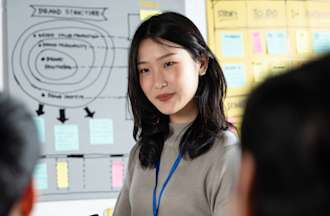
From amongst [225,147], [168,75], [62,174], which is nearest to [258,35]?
[62,174]

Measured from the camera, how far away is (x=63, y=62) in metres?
2.65

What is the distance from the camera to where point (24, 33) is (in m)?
2.58

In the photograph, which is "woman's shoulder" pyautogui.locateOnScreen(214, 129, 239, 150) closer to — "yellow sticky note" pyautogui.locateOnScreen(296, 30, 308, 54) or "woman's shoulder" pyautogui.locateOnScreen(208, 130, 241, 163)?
"woman's shoulder" pyautogui.locateOnScreen(208, 130, 241, 163)

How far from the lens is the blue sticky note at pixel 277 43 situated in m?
3.10

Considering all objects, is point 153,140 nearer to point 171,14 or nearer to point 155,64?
point 155,64

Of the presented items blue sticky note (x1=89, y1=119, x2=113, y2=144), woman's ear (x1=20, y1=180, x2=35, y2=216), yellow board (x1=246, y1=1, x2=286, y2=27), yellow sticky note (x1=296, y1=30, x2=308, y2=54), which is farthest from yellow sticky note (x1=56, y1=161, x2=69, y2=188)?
woman's ear (x1=20, y1=180, x2=35, y2=216)

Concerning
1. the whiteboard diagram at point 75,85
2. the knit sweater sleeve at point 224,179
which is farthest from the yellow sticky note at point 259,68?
the knit sweater sleeve at point 224,179

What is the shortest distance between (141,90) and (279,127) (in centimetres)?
115

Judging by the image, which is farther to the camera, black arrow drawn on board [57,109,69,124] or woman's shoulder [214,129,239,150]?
black arrow drawn on board [57,109,69,124]

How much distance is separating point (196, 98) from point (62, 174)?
3.89 ft

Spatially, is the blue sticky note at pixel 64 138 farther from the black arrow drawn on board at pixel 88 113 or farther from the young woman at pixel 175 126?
the young woman at pixel 175 126

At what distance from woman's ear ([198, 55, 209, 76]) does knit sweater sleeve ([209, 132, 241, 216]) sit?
28cm

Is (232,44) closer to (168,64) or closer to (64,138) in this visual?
(64,138)

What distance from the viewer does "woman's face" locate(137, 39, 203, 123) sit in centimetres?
156
